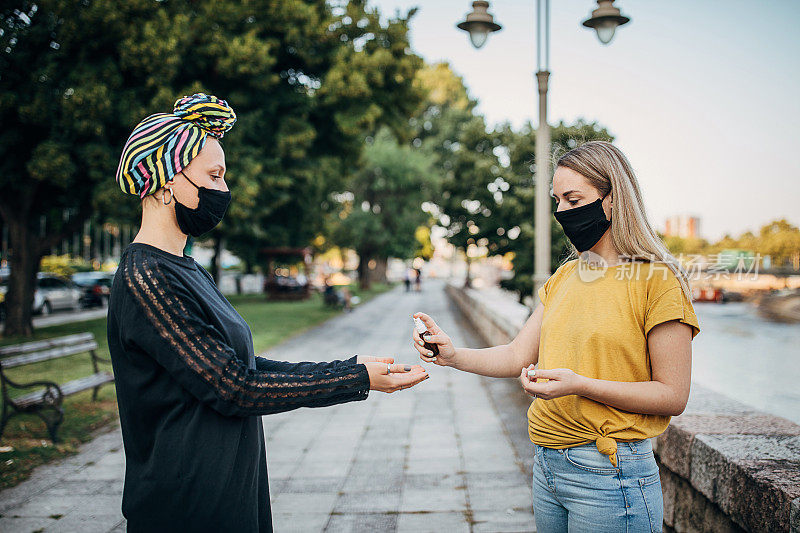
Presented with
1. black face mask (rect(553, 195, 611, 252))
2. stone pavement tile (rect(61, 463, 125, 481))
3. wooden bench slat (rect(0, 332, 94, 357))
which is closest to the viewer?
black face mask (rect(553, 195, 611, 252))

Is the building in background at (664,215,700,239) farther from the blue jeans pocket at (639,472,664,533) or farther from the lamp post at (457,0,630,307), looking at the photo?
the blue jeans pocket at (639,472,664,533)

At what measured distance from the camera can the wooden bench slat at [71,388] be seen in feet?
19.5

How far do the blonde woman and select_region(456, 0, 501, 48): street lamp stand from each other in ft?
19.8

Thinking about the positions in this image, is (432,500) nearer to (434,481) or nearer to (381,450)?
(434,481)

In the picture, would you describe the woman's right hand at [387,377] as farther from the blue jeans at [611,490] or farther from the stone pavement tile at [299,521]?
the stone pavement tile at [299,521]

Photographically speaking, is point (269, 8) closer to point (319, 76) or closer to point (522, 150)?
point (319, 76)

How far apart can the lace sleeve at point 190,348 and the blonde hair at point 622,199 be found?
117cm

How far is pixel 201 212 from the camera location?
6.40 ft

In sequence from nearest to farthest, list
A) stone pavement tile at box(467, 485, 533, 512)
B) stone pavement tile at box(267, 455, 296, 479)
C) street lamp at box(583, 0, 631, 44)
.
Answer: stone pavement tile at box(467, 485, 533, 512)
stone pavement tile at box(267, 455, 296, 479)
street lamp at box(583, 0, 631, 44)

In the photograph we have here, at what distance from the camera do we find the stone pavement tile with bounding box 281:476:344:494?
4.76 metres

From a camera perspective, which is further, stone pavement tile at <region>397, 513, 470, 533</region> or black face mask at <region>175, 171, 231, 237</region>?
stone pavement tile at <region>397, 513, 470, 533</region>

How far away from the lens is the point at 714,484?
2756mm

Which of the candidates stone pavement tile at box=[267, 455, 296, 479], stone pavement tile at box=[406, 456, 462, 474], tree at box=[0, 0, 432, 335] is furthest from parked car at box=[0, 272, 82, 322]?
stone pavement tile at box=[406, 456, 462, 474]

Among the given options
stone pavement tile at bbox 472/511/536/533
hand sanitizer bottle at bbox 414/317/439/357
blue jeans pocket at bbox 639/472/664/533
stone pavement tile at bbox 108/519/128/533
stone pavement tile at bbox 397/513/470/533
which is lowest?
stone pavement tile at bbox 108/519/128/533
